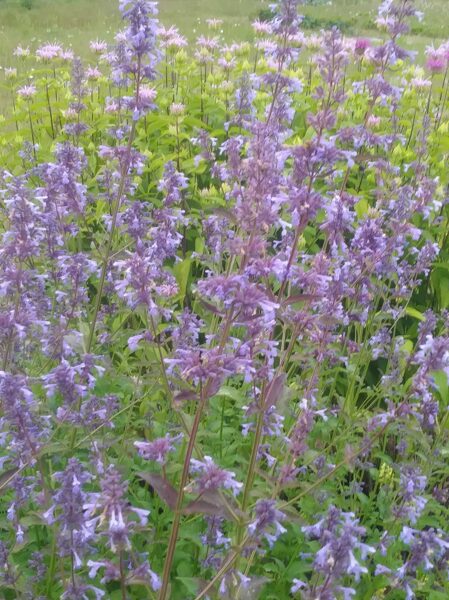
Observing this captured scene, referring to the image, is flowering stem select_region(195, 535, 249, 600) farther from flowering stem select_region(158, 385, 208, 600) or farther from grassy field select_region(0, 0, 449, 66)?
grassy field select_region(0, 0, 449, 66)

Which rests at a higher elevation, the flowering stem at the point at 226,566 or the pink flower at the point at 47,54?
the pink flower at the point at 47,54

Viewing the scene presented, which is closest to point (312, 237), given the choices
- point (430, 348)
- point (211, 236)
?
point (211, 236)

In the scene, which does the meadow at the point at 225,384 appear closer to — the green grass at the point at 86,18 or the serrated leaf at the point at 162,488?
the serrated leaf at the point at 162,488

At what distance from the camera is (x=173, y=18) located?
1692 centimetres

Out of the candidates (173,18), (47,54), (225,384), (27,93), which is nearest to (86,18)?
(173,18)

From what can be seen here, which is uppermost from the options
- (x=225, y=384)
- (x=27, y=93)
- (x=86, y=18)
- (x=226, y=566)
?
(x=27, y=93)

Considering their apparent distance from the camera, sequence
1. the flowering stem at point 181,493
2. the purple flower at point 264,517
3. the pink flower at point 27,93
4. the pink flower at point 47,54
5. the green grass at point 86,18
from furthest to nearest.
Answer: the green grass at point 86,18 < the pink flower at point 47,54 < the pink flower at point 27,93 < the purple flower at point 264,517 < the flowering stem at point 181,493

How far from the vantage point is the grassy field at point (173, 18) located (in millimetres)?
14602

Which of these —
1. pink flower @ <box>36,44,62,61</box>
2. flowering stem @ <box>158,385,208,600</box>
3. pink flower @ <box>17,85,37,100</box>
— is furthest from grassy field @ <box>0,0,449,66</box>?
flowering stem @ <box>158,385,208,600</box>

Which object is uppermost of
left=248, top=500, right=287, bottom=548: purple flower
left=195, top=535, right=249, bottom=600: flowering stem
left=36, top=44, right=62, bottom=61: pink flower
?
left=36, top=44, right=62, bottom=61: pink flower

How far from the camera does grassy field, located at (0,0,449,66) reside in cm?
1460

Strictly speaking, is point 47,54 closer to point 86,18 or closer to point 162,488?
point 162,488

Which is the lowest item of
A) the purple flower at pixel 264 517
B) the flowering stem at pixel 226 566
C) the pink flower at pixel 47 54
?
the flowering stem at pixel 226 566

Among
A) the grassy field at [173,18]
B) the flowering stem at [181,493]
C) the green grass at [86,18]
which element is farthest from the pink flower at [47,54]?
the grassy field at [173,18]
